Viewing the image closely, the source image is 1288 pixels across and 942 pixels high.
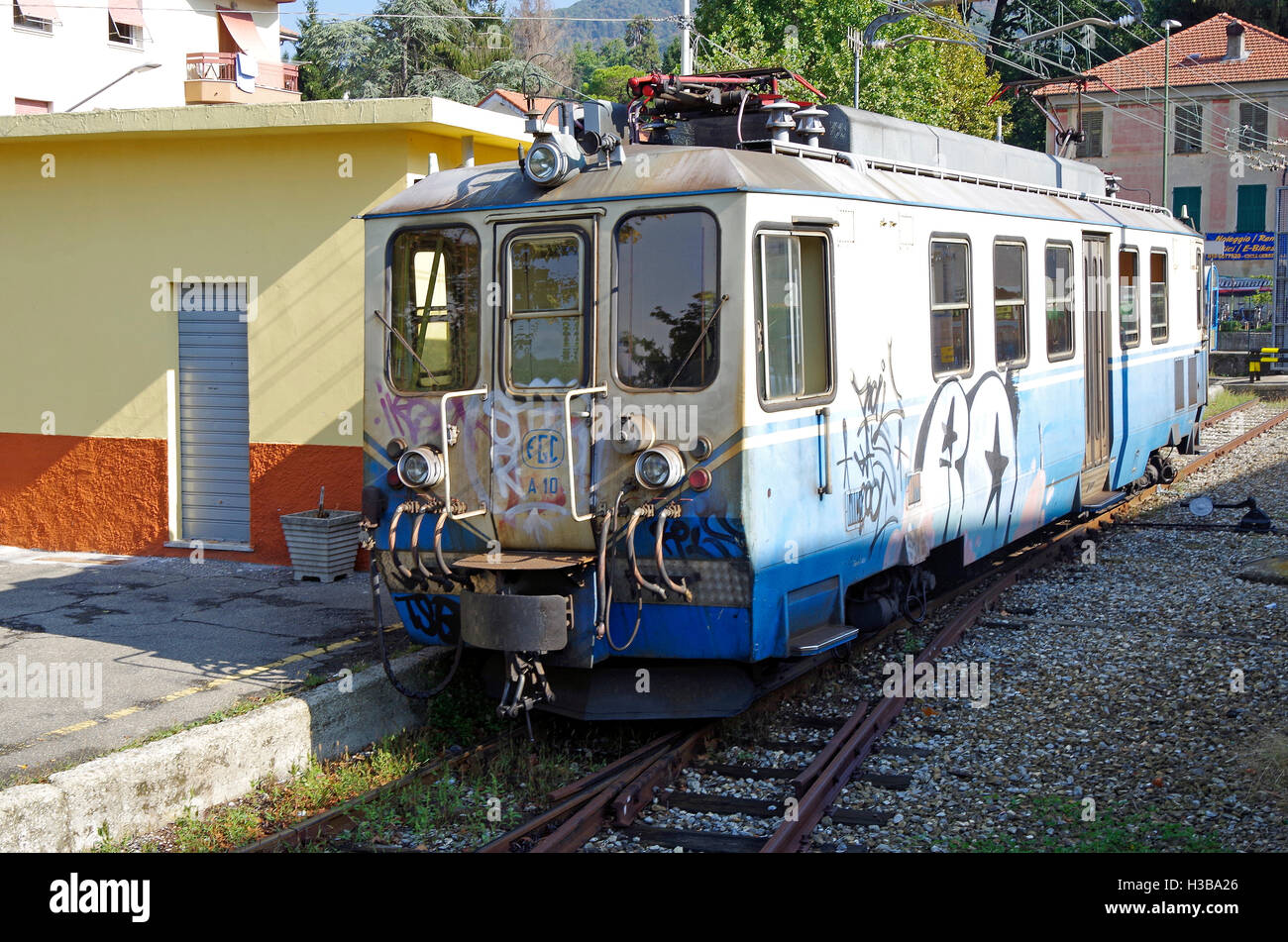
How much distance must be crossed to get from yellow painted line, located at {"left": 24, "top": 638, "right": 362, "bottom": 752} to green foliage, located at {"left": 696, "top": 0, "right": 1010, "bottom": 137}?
22117mm

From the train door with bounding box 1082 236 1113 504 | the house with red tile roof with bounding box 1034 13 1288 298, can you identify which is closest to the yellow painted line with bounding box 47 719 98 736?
the train door with bounding box 1082 236 1113 504

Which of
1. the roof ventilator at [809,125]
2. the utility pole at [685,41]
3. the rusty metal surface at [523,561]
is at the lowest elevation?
the rusty metal surface at [523,561]

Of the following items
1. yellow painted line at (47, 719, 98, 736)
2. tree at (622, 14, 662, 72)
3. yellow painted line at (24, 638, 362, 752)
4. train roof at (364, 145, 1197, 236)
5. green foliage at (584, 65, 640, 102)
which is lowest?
yellow painted line at (47, 719, 98, 736)

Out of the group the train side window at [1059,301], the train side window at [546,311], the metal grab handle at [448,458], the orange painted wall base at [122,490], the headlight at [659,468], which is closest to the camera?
the headlight at [659,468]

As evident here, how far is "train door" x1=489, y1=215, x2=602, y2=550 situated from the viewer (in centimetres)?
684

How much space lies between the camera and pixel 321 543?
10.6 m

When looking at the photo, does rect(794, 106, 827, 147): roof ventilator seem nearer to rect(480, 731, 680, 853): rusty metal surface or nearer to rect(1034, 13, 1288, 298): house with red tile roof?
rect(480, 731, 680, 853): rusty metal surface

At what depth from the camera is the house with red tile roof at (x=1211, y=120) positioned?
158 ft

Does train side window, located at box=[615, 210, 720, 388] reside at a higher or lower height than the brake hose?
higher

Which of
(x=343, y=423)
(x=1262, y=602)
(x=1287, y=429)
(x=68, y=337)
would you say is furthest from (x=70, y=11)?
(x=1262, y=602)

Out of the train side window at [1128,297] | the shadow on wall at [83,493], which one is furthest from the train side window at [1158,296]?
the shadow on wall at [83,493]

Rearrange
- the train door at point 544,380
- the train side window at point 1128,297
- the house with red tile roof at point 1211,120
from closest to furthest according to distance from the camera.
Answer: the train door at point 544,380 → the train side window at point 1128,297 → the house with red tile roof at point 1211,120

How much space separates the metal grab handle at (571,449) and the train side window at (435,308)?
0.71 m

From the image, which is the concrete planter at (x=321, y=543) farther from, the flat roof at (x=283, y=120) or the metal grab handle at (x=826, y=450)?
the metal grab handle at (x=826, y=450)
